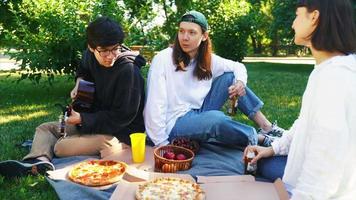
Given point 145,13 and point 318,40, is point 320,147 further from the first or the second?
point 145,13

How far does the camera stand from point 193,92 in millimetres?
4602

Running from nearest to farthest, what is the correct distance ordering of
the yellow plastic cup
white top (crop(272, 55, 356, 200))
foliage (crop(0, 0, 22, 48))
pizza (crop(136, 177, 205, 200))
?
1. white top (crop(272, 55, 356, 200))
2. pizza (crop(136, 177, 205, 200))
3. the yellow plastic cup
4. foliage (crop(0, 0, 22, 48))

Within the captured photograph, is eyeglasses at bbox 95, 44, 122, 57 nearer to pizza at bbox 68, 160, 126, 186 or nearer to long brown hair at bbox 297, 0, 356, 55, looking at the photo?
pizza at bbox 68, 160, 126, 186

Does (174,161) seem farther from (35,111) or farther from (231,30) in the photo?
(231,30)

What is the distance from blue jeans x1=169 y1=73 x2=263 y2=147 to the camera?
4.18 meters

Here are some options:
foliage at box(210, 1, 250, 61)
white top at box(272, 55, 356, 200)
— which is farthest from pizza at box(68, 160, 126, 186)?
foliage at box(210, 1, 250, 61)

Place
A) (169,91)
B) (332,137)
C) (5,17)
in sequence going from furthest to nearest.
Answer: (5,17)
(169,91)
(332,137)

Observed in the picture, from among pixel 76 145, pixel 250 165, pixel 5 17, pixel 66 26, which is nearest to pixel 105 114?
pixel 76 145

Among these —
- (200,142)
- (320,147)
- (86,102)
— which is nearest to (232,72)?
(200,142)

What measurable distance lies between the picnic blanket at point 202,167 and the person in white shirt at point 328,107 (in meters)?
1.63

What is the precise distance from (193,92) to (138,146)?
0.97m

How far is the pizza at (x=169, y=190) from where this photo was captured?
120 inches

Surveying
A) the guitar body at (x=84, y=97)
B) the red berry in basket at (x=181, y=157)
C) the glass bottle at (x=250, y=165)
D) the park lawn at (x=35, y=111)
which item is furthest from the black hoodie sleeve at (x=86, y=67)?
the glass bottle at (x=250, y=165)

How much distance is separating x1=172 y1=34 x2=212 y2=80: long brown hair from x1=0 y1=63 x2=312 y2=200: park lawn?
169cm
